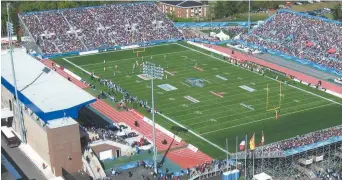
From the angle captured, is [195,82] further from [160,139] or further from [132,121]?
[160,139]

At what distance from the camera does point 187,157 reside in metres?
39.0

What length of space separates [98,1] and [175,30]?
36.3 metres

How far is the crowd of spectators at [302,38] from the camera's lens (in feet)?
204

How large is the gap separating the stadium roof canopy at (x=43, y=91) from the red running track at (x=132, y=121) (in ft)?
20.0

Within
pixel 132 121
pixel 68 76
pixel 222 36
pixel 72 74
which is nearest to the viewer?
pixel 132 121

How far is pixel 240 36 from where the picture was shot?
244 feet

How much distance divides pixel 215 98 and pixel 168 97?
14.1ft

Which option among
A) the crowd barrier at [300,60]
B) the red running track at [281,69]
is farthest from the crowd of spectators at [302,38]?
the red running track at [281,69]

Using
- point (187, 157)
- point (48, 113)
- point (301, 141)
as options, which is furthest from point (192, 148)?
point (48, 113)

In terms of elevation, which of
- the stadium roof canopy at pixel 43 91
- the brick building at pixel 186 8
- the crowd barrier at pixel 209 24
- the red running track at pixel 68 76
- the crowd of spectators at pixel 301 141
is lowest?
the crowd of spectators at pixel 301 141

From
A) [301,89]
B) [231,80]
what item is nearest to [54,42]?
[231,80]

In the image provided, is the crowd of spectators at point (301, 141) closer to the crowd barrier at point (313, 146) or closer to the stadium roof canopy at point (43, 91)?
the crowd barrier at point (313, 146)

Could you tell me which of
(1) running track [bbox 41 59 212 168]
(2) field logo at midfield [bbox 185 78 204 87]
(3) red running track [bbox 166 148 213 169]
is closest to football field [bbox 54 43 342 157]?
(2) field logo at midfield [bbox 185 78 204 87]

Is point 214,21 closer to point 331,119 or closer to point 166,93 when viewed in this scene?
point 166,93
